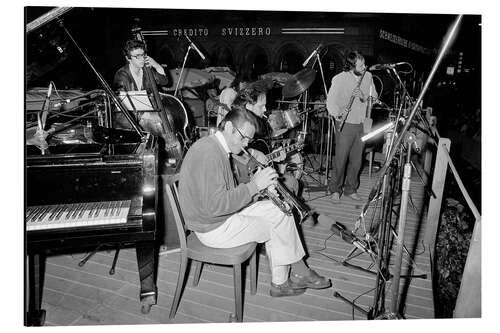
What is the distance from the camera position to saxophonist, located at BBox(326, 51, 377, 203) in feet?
14.7

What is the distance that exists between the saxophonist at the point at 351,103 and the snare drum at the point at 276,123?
2.15 feet

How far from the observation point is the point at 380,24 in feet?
35.9

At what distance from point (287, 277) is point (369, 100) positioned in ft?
9.01

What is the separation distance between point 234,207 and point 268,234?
0.48m

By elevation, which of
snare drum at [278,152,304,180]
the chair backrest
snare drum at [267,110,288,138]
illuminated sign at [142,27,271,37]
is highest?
illuminated sign at [142,27,271,37]

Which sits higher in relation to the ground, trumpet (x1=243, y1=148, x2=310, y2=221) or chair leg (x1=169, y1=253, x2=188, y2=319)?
trumpet (x1=243, y1=148, x2=310, y2=221)

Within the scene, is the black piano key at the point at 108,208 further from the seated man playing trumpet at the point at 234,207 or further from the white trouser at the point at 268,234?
the white trouser at the point at 268,234

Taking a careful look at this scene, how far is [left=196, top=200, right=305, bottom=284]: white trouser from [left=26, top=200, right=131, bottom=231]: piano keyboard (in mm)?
632

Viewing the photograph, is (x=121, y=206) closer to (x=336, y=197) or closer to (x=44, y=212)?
(x=44, y=212)

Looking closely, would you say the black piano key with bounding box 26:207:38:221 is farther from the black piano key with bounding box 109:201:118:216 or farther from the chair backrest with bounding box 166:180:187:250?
the chair backrest with bounding box 166:180:187:250

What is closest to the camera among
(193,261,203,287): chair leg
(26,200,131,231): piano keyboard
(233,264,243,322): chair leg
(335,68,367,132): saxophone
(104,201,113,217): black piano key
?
(26,200,131,231): piano keyboard

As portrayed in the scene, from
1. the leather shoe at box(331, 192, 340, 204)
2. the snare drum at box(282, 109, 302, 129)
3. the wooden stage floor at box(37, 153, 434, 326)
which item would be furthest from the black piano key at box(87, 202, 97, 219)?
the leather shoe at box(331, 192, 340, 204)

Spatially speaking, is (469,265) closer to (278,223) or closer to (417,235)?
(278,223)
